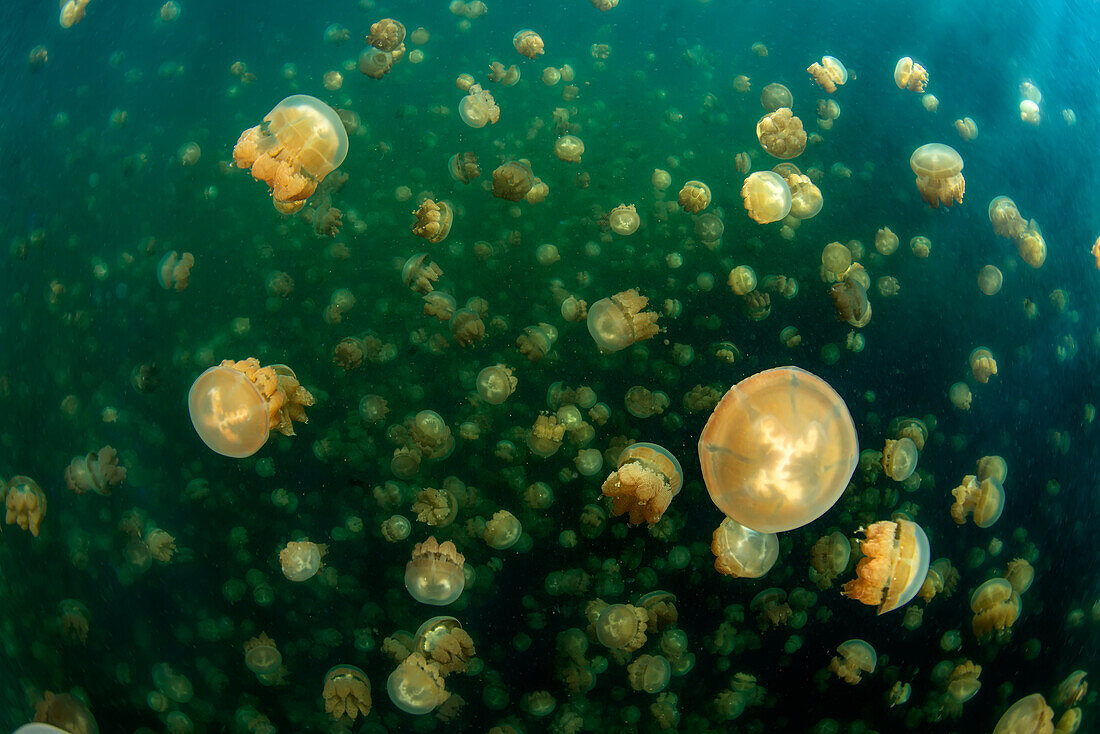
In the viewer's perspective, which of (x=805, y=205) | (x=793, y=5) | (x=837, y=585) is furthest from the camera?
(x=793, y=5)

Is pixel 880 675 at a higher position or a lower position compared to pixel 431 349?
lower

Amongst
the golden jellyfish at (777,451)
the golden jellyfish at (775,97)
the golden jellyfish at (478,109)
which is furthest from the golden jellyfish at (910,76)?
the golden jellyfish at (478,109)

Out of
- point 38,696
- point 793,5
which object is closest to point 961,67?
point 793,5

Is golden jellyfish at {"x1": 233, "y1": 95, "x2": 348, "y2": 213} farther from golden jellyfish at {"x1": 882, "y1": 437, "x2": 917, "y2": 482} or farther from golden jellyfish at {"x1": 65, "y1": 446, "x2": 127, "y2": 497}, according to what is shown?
golden jellyfish at {"x1": 882, "y1": 437, "x2": 917, "y2": 482}

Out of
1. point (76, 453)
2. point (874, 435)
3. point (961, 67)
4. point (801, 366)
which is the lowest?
point (76, 453)

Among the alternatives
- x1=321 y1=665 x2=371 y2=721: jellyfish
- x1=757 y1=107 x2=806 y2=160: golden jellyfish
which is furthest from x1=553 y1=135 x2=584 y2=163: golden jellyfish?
x1=321 y1=665 x2=371 y2=721: jellyfish

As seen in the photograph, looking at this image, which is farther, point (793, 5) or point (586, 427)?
point (793, 5)

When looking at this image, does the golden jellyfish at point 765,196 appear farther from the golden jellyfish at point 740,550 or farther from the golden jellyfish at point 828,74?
the golden jellyfish at point 740,550

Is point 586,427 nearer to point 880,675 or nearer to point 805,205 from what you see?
point 805,205
